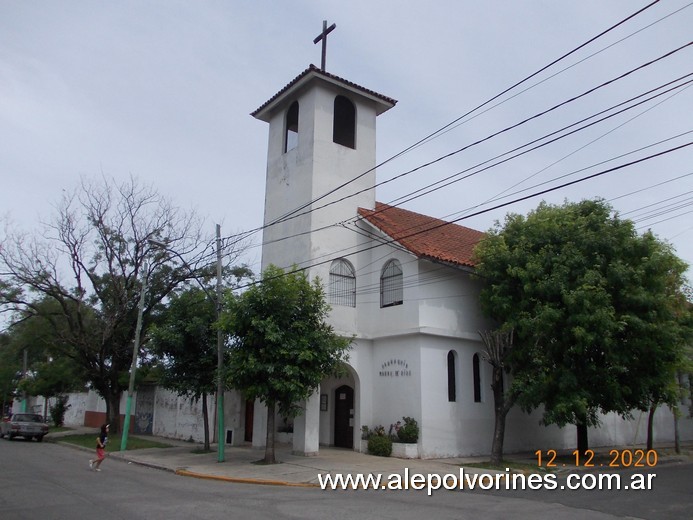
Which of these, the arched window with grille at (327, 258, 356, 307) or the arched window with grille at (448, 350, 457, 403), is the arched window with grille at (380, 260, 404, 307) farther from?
the arched window with grille at (448, 350, 457, 403)

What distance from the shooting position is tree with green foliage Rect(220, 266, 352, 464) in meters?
16.2


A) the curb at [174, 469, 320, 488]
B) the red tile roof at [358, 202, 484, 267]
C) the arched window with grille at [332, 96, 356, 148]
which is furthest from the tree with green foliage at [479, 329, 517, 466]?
the arched window with grille at [332, 96, 356, 148]

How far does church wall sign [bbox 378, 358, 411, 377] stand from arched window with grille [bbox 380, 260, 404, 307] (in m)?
2.05

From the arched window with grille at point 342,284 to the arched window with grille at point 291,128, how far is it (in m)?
5.68

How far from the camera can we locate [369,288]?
70.5 feet

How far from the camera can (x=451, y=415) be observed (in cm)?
1927

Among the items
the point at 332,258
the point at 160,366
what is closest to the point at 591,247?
the point at 332,258

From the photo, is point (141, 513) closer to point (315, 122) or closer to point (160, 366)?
point (160, 366)

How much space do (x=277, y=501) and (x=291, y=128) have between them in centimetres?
1662

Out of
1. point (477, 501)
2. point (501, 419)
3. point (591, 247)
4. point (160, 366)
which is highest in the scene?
point (591, 247)

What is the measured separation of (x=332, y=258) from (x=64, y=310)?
45.8 feet

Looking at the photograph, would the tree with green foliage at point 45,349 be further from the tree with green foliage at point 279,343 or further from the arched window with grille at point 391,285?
the arched window with grille at point 391,285
